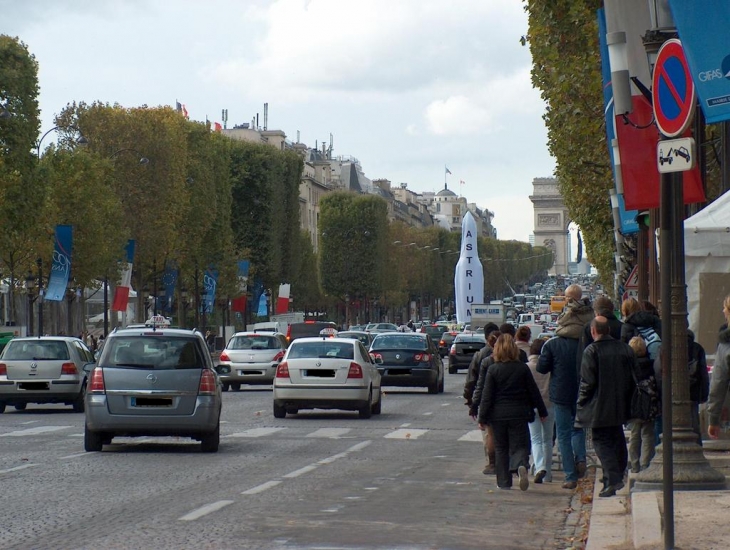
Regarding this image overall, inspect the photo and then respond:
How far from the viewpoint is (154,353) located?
2012cm

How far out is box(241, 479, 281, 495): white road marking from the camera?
48.3 ft

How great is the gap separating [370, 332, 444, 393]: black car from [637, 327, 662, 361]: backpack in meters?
23.4

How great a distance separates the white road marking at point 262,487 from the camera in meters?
14.7

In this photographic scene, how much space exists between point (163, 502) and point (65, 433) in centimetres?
1050

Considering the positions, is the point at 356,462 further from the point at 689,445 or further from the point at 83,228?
the point at 83,228

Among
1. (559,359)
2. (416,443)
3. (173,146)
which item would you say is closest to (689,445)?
(559,359)

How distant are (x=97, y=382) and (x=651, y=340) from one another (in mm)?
7623

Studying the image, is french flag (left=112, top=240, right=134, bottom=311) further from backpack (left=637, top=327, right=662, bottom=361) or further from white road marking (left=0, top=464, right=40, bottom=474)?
backpack (left=637, top=327, right=662, bottom=361)

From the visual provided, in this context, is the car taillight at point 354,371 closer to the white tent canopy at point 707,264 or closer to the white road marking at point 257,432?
the white road marking at point 257,432

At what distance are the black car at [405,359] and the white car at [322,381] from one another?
33.9ft

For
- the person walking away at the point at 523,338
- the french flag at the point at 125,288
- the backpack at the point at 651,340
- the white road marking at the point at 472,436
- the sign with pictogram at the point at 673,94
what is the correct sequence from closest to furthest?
1. the sign with pictogram at the point at 673,94
2. the backpack at the point at 651,340
3. the person walking away at the point at 523,338
4. the white road marking at the point at 472,436
5. the french flag at the point at 125,288

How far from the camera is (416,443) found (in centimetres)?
2230

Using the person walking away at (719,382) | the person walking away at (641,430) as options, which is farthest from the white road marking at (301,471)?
the person walking away at (719,382)

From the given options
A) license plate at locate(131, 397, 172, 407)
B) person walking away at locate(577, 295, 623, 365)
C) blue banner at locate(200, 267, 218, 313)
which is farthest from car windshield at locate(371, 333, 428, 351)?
blue banner at locate(200, 267, 218, 313)
